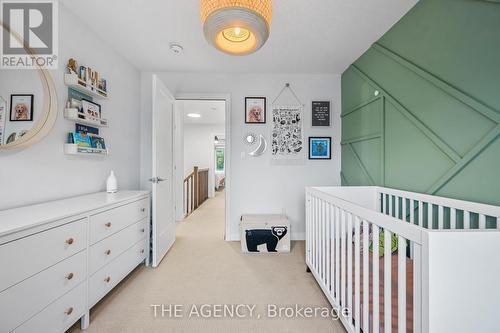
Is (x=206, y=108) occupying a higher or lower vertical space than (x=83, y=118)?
higher

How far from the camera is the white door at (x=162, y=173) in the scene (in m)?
2.13

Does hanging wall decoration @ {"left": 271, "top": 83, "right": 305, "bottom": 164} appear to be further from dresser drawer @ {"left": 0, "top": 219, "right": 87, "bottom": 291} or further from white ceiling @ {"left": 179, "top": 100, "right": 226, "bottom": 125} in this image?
dresser drawer @ {"left": 0, "top": 219, "right": 87, "bottom": 291}

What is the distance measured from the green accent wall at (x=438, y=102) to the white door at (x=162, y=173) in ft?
7.29

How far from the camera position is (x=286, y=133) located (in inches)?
116

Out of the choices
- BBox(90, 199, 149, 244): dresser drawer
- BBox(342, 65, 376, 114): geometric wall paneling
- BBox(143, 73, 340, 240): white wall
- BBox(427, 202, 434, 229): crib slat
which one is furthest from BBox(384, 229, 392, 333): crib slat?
BBox(143, 73, 340, 240): white wall

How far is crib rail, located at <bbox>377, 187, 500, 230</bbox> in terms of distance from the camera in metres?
1.12

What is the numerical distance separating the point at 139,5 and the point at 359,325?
2.57 meters

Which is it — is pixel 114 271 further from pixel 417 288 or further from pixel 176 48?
pixel 176 48

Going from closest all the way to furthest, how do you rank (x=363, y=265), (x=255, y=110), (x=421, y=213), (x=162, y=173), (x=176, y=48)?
(x=363, y=265) → (x=421, y=213) → (x=176, y=48) → (x=162, y=173) → (x=255, y=110)

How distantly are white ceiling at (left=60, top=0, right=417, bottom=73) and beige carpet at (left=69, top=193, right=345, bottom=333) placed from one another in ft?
7.42

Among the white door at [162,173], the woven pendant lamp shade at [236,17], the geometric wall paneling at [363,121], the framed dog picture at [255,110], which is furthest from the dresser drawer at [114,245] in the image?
the geometric wall paneling at [363,121]

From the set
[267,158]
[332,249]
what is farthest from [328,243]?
[267,158]

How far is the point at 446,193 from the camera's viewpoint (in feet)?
4.70

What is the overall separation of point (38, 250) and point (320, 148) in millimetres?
2853
